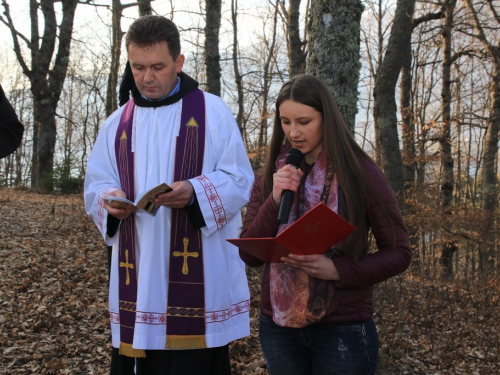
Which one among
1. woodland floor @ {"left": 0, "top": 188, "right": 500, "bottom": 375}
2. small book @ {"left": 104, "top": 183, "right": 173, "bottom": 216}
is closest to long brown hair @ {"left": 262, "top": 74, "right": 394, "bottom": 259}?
small book @ {"left": 104, "top": 183, "right": 173, "bottom": 216}

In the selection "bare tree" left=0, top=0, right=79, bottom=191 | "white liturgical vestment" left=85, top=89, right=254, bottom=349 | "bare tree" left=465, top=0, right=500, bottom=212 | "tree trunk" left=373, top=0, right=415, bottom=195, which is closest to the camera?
"white liturgical vestment" left=85, top=89, right=254, bottom=349

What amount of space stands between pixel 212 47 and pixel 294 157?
8.41 m

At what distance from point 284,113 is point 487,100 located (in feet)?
73.4

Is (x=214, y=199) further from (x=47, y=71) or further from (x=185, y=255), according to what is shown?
(x=47, y=71)

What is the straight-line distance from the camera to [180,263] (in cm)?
301

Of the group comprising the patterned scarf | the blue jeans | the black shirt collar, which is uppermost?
the black shirt collar

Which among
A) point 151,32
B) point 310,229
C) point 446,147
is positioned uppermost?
point 446,147

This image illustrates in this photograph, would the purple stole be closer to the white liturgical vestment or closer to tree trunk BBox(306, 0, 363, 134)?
the white liturgical vestment

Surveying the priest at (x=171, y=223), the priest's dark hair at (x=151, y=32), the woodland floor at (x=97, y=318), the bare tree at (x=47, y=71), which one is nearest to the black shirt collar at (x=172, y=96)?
the priest at (x=171, y=223)

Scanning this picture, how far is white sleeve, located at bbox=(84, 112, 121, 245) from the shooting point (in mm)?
3107

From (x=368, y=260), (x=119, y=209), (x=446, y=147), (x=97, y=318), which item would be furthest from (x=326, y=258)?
(x=446, y=147)

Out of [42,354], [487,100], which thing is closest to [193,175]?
[42,354]

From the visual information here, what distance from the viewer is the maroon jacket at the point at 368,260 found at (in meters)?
2.17

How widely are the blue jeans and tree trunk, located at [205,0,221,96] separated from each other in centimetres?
816
